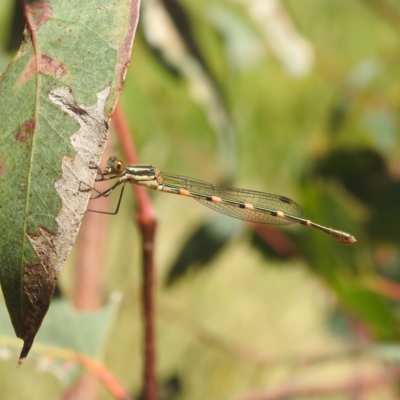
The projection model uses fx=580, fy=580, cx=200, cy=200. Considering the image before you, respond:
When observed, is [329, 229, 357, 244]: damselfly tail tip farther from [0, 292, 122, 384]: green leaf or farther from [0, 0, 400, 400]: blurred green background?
[0, 292, 122, 384]: green leaf

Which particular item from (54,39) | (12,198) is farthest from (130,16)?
(12,198)

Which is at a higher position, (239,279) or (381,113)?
(381,113)

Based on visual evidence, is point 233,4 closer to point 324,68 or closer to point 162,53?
point 162,53

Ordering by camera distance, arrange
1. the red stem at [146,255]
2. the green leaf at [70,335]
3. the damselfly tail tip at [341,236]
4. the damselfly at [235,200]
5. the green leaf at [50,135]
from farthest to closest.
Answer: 1. the damselfly tail tip at [341,236]
2. the damselfly at [235,200]
3. the green leaf at [70,335]
4. the red stem at [146,255]
5. the green leaf at [50,135]

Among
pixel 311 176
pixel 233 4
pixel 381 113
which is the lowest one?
pixel 311 176

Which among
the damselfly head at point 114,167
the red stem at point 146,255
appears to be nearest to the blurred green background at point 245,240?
the damselfly head at point 114,167

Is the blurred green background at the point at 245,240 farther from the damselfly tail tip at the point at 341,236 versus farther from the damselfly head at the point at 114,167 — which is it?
the damselfly head at the point at 114,167
